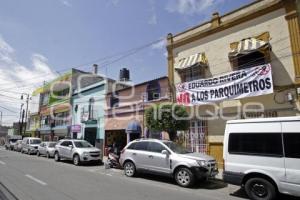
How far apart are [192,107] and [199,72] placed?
227 cm

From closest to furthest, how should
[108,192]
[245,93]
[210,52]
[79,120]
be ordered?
[108,192] → [245,93] → [210,52] → [79,120]

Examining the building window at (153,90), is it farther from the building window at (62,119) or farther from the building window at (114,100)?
the building window at (62,119)

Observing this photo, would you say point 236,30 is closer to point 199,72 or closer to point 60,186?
point 199,72

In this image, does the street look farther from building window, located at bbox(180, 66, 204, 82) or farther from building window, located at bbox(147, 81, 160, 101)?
building window, located at bbox(147, 81, 160, 101)

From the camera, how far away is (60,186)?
30.6 ft

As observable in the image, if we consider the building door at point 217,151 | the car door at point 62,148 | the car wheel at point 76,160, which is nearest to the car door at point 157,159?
the building door at point 217,151

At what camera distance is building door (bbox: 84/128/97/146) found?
83.1ft

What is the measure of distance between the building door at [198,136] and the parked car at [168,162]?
4.38 m

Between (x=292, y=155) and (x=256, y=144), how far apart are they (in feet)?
3.56

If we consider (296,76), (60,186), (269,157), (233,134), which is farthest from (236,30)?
(60,186)

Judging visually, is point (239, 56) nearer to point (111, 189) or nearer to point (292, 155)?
point (292, 155)

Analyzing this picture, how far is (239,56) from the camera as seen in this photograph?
13.9 meters

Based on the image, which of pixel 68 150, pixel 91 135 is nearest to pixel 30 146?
pixel 91 135

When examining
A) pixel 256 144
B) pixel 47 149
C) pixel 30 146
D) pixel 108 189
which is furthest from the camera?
pixel 30 146
